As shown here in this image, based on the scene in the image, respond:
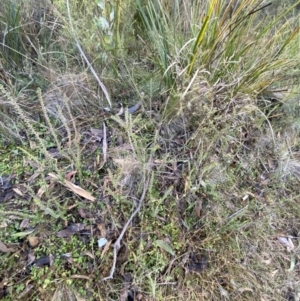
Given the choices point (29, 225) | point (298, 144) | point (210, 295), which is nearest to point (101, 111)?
point (29, 225)

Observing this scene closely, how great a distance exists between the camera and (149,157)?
1209 mm

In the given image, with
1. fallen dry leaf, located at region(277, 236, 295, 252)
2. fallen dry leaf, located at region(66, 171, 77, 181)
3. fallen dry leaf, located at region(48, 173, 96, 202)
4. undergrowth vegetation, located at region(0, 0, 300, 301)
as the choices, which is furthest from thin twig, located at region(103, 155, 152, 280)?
fallen dry leaf, located at region(277, 236, 295, 252)

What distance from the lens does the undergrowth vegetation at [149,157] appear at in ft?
3.41

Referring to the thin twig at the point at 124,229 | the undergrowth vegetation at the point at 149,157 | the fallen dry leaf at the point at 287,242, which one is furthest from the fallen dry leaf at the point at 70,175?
the fallen dry leaf at the point at 287,242

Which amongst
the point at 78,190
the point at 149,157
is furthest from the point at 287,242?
the point at 78,190

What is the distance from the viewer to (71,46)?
1446 millimetres

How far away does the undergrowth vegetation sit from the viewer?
1.04m

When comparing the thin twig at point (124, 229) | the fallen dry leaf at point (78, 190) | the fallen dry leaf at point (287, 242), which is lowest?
Result: the fallen dry leaf at point (287, 242)

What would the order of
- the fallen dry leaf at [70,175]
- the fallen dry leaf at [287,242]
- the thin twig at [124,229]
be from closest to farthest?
1. the thin twig at [124,229]
2. the fallen dry leaf at [70,175]
3. the fallen dry leaf at [287,242]

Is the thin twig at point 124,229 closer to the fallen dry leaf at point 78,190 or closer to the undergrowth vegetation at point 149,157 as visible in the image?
the undergrowth vegetation at point 149,157

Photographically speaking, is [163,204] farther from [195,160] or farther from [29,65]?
[29,65]

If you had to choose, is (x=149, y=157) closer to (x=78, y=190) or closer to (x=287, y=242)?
(x=78, y=190)

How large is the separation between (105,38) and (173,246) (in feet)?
2.82

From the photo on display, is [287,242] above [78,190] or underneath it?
underneath
